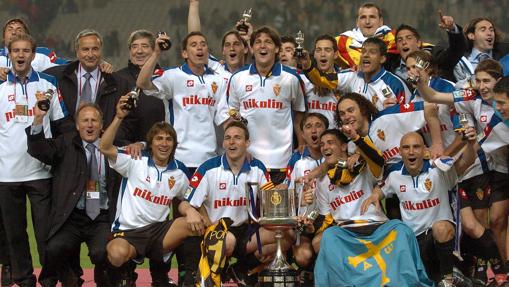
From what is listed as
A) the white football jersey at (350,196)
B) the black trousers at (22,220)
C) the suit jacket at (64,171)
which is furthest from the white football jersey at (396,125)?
the black trousers at (22,220)

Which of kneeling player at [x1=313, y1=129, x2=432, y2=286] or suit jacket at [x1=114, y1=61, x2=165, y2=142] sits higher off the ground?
suit jacket at [x1=114, y1=61, x2=165, y2=142]

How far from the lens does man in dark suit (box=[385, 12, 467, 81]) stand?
882 centimetres

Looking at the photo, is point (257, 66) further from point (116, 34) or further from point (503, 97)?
point (116, 34)

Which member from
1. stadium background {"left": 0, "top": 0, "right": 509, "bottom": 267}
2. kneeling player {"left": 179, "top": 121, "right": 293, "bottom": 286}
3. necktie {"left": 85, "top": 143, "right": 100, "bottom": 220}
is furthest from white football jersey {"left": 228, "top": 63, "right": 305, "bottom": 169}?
stadium background {"left": 0, "top": 0, "right": 509, "bottom": 267}

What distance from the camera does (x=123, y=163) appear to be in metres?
8.41

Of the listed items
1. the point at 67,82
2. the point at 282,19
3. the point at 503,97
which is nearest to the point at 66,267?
the point at 67,82

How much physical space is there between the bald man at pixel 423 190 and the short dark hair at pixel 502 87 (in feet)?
1.47

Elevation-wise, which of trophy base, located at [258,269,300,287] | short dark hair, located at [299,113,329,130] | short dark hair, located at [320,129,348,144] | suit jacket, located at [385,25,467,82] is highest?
suit jacket, located at [385,25,467,82]

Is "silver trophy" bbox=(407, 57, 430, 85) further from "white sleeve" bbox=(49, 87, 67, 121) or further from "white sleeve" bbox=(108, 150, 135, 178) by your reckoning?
"white sleeve" bbox=(49, 87, 67, 121)

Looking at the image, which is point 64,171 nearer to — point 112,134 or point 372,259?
point 112,134

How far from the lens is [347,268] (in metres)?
7.95

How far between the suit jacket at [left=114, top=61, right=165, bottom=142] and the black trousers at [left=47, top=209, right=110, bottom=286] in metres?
0.87

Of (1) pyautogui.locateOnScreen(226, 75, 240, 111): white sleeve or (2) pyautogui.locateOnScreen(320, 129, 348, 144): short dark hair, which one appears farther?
(1) pyautogui.locateOnScreen(226, 75, 240, 111): white sleeve

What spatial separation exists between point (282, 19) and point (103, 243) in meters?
9.07
